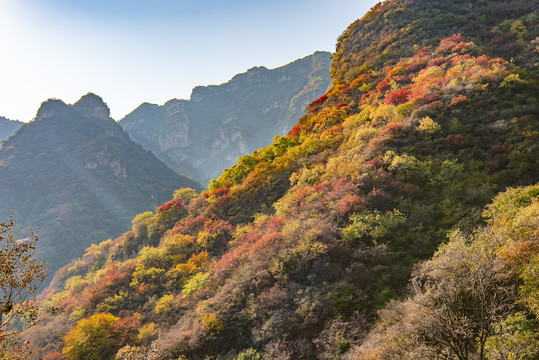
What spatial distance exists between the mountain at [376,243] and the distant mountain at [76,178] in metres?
74.4

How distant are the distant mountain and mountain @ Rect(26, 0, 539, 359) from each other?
2929 inches

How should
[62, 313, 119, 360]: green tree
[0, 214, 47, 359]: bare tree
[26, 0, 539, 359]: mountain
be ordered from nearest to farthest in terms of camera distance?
[0, 214, 47, 359]: bare tree < [26, 0, 539, 359]: mountain < [62, 313, 119, 360]: green tree

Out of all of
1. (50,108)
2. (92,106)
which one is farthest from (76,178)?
(92,106)

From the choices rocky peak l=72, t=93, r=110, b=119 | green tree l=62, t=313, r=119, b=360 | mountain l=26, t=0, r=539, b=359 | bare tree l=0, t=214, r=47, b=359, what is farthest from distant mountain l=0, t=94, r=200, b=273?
bare tree l=0, t=214, r=47, b=359

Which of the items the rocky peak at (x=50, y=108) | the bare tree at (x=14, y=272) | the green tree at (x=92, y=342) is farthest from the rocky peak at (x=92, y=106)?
the bare tree at (x=14, y=272)

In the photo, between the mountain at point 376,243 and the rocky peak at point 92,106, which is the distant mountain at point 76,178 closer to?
the rocky peak at point 92,106

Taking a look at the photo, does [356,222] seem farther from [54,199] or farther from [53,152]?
[53,152]

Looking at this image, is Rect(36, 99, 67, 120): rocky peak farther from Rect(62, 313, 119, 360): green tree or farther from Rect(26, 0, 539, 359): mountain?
Rect(62, 313, 119, 360): green tree

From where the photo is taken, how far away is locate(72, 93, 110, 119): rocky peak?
15200cm

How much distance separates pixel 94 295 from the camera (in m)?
21.5

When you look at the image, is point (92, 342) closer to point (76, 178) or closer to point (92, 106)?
point (76, 178)

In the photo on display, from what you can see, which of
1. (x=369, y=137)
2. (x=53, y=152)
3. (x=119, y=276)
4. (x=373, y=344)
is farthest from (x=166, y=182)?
(x=373, y=344)

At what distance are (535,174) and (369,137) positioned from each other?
9940 mm

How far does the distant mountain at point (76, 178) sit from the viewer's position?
8797 centimetres
